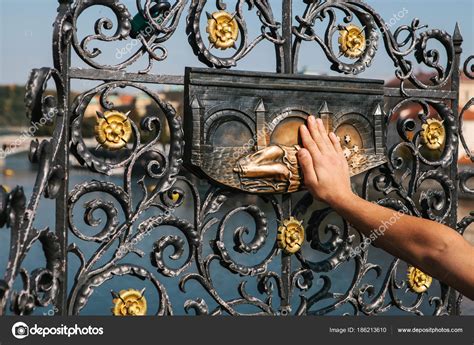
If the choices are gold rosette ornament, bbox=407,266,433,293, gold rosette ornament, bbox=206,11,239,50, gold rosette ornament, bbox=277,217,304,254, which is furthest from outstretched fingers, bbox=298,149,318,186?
gold rosette ornament, bbox=407,266,433,293

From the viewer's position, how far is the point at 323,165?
293 centimetres

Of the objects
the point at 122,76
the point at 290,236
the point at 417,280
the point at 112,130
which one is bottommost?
the point at 417,280

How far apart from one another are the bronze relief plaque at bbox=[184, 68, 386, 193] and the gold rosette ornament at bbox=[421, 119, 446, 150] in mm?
453

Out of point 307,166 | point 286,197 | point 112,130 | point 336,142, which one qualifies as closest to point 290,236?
point 286,197

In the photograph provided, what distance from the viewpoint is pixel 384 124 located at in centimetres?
330

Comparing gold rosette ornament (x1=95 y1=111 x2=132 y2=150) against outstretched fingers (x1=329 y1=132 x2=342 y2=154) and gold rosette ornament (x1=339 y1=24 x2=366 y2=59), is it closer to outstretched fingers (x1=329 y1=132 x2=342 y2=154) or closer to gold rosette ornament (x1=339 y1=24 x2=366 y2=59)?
outstretched fingers (x1=329 y1=132 x2=342 y2=154)

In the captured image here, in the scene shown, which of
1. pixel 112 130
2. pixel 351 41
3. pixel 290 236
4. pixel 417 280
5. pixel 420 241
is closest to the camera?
pixel 420 241

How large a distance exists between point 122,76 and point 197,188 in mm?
535

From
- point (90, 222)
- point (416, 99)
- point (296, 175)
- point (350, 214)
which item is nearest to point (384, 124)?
point (416, 99)

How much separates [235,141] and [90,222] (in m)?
0.65

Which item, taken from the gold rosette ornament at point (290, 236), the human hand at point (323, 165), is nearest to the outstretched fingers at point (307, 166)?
the human hand at point (323, 165)

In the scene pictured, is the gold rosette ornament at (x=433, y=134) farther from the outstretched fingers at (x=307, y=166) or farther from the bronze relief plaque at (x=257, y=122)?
the outstretched fingers at (x=307, y=166)

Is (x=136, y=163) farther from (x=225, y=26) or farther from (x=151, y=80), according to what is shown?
(x=225, y=26)

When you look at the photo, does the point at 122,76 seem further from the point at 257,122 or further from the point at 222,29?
the point at 257,122
